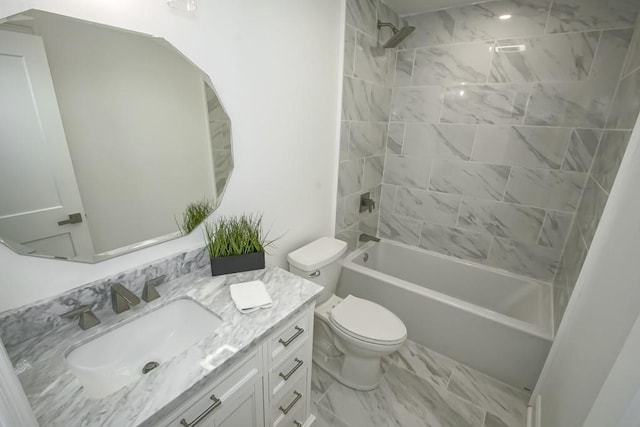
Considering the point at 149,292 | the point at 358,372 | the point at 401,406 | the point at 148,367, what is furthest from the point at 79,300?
the point at 401,406

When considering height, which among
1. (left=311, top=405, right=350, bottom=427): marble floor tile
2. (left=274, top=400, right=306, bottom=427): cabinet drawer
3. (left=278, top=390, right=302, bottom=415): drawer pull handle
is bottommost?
(left=311, top=405, right=350, bottom=427): marble floor tile

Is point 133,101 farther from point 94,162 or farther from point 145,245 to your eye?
point 145,245

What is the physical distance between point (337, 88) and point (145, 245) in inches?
57.4

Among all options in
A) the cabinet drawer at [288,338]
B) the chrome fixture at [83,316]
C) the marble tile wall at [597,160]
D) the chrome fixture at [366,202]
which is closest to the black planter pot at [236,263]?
the cabinet drawer at [288,338]

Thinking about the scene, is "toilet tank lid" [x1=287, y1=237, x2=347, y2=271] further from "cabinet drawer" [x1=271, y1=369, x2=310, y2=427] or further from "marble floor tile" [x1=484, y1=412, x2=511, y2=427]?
"marble floor tile" [x1=484, y1=412, x2=511, y2=427]

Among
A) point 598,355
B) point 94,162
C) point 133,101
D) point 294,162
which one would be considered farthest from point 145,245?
point 598,355

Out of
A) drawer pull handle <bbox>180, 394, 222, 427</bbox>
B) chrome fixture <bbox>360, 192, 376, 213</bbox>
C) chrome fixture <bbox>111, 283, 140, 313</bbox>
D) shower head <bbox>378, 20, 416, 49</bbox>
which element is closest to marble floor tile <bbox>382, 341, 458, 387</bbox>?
chrome fixture <bbox>360, 192, 376, 213</bbox>

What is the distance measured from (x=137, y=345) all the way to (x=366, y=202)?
1.88 m

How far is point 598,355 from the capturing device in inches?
36.3

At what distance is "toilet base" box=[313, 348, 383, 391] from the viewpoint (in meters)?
1.69

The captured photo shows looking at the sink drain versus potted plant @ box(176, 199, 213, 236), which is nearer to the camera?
the sink drain

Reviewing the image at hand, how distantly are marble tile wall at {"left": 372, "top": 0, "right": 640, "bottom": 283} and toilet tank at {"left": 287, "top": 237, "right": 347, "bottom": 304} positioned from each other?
0.51 meters

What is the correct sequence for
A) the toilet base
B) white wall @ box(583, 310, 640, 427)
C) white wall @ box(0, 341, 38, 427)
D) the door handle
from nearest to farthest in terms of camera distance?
white wall @ box(0, 341, 38, 427) → white wall @ box(583, 310, 640, 427) → the door handle → the toilet base

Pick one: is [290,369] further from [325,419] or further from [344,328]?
[325,419]
